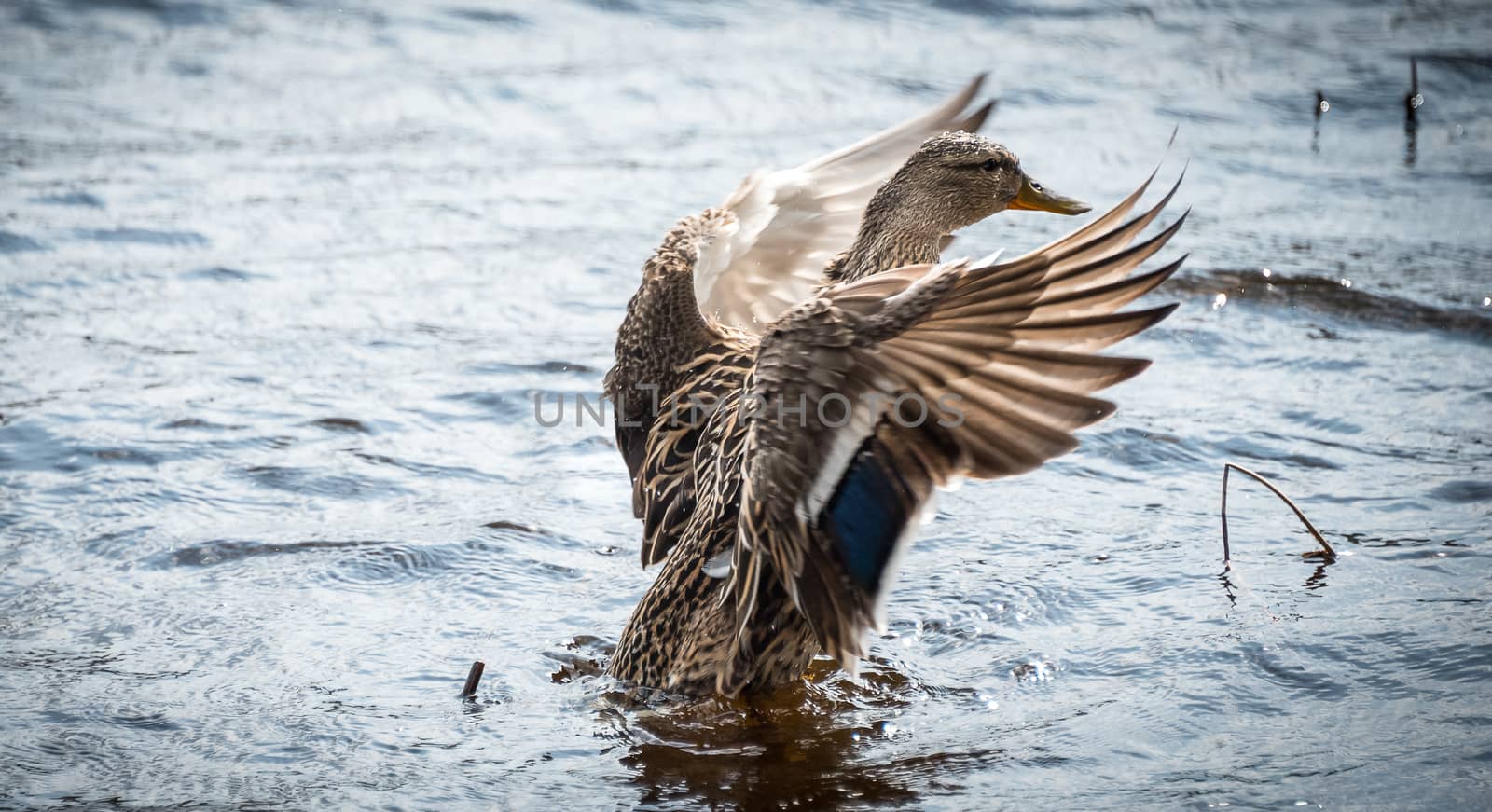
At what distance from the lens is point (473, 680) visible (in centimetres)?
407

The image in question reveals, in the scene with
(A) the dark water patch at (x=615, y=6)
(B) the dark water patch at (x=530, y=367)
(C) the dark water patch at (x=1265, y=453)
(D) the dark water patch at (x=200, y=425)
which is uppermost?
(A) the dark water patch at (x=615, y=6)

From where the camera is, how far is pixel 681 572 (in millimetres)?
4137

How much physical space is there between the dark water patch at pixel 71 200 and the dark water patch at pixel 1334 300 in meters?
5.74

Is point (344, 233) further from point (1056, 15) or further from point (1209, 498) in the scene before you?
point (1056, 15)

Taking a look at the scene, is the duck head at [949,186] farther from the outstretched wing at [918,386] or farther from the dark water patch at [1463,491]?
the dark water patch at [1463,491]

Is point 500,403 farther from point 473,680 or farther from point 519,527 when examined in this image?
point 473,680

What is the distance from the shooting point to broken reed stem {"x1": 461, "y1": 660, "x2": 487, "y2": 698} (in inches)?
159

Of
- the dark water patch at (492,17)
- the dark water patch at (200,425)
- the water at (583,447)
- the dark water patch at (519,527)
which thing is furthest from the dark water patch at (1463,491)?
the dark water patch at (492,17)

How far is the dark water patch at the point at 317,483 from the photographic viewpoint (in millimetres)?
5523

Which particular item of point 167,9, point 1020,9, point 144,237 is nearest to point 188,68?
point 167,9

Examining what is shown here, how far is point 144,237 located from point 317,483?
125 inches

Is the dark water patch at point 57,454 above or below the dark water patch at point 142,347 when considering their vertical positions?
below

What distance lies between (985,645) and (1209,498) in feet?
4.40

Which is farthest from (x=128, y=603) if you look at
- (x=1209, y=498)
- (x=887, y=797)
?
(x=1209, y=498)
